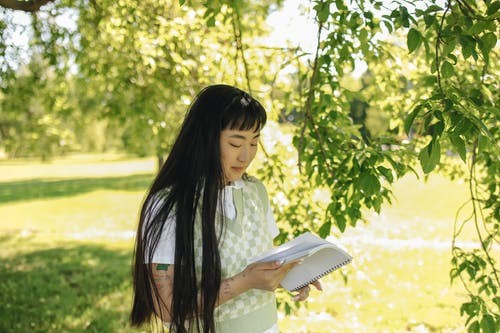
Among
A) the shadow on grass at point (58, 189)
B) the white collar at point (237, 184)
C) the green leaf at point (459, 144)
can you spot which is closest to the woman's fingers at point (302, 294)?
the white collar at point (237, 184)

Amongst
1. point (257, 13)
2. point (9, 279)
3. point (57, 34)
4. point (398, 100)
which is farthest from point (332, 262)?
point (9, 279)

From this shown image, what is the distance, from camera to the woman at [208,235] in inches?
69.9

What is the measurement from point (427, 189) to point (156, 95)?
474 inches

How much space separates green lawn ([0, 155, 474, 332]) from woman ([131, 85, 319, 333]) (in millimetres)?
2170

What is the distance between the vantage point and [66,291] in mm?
5957

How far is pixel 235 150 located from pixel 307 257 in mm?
459

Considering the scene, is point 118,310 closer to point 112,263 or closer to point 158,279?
point 112,263

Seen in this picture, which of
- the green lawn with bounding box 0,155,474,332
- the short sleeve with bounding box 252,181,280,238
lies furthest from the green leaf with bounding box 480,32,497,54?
the green lawn with bounding box 0,155,474,332

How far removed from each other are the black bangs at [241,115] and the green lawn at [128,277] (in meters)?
2.31

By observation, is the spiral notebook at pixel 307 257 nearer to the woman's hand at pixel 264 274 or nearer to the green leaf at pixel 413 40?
the woman's hand at pixel 264 274

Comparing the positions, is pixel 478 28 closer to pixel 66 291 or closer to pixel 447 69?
pixel 447 69

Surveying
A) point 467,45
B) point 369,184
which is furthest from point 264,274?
point 467,45

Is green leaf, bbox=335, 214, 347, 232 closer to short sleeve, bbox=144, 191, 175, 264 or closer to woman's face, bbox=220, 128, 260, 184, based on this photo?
woman's face, bbox=220, 128, 260, 184

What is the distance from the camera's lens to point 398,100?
4.01 meters
